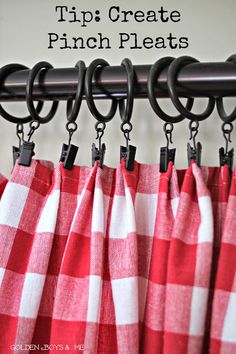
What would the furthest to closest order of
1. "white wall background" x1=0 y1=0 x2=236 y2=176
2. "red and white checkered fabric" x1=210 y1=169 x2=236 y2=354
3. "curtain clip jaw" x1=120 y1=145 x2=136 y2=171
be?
"white wall background" x1=0 y1=0 x2=236 y2=176 → "curtain clip jaw" x1=120 y1=145 x2=136 y2=171 → "red and white checkered fabric" x1=210 y1=169 x2=236 y2=354

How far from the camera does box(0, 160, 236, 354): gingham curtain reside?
18.6 inches

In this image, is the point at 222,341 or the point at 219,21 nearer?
the point at 222,341

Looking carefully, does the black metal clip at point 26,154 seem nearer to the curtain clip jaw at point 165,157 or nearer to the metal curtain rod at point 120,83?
the metal curtain rod at point 120,83

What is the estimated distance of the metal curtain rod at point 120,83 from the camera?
0.51m

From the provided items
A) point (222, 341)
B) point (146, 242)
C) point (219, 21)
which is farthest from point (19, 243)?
point (219, 21)

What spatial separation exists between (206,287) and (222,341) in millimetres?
59

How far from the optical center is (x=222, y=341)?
17.8 inches

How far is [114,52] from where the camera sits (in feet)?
2.28

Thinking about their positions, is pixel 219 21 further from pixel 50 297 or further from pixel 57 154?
pixel 50 297

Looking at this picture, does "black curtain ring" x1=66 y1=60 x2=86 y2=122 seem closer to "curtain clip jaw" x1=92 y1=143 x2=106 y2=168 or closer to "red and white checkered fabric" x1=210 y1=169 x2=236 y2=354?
"curtain clip jaw" x1=92 y1=143 x2=106 y2=168

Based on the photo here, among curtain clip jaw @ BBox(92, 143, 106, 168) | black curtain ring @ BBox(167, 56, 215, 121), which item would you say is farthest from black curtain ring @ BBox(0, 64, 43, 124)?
black curtain ring @ BBox(167, 56, 215, 121)

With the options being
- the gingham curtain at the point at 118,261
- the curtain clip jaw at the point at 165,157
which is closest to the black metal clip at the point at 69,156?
the gingham curtain at the point at 118,261

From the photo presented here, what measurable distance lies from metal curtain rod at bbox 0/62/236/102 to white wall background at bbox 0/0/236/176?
4.7 inches

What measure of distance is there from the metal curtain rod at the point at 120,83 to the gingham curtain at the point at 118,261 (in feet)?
0.33
